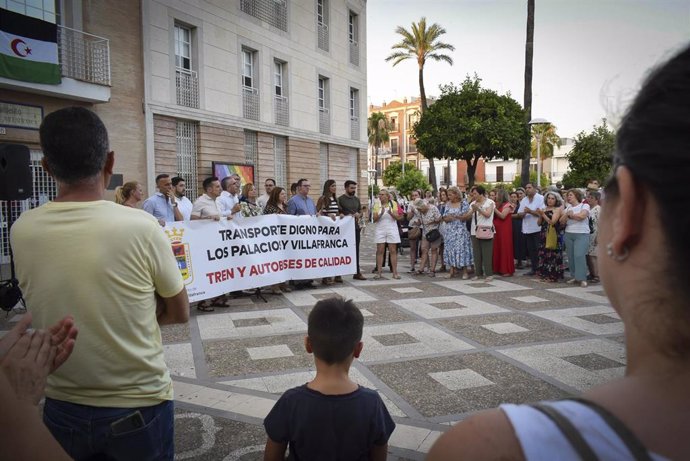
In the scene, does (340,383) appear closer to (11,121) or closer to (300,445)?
(300,445)

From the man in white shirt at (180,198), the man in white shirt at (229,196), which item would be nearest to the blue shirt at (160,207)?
the man in white shirt at (180,198)

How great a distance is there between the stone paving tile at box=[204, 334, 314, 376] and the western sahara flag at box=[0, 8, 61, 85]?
34.4 feet

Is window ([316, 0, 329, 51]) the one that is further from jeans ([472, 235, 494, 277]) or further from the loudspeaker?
the loudspeaker

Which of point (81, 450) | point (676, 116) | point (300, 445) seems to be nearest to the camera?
point (676, 116)

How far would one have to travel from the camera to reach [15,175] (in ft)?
25.1

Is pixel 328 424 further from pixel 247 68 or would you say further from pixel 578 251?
pixel 247 68

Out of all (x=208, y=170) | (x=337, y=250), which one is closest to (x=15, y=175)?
(x=337, y=250)

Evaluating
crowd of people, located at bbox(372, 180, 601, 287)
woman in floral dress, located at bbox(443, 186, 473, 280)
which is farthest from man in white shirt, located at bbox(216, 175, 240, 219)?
woman in floral dress, located at bbox(443, 186, 473, 280)

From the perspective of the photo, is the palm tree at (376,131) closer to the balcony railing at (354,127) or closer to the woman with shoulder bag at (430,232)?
the balcony railing at (354,127)

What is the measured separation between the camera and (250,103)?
20.4m

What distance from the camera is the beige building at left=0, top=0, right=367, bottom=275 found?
1390cm

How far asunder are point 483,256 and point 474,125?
1719cm

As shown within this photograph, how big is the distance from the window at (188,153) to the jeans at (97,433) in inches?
651

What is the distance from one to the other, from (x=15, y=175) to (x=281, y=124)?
14.9 metres
